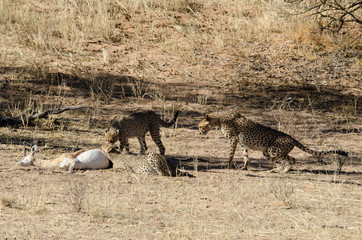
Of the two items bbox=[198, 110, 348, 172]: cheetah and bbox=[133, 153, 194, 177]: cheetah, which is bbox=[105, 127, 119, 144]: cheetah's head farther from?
bbox=[198, 110, 348, 172]: cheetah

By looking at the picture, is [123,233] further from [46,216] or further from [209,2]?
[209,2]

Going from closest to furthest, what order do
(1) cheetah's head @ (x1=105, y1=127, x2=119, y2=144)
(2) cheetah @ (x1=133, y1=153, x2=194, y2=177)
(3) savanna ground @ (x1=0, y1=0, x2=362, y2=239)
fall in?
(3) savanna ground @ (x1=0, y1=0, x2=362, y2=239) < (2) cheetah @ (x1=133, y1=153, x2=194, y2=177) < (1) cheetah's head @ (x1=105, y1=127, x2=119, y2=144)

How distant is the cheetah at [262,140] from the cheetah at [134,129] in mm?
1362

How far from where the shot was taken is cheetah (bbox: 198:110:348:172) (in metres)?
9.95

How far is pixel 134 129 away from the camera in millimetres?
10938

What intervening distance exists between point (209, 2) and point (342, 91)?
239 inches

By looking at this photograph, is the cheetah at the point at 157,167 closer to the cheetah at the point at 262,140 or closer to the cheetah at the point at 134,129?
the cheetah at the point at 262,140

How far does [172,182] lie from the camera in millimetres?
8898

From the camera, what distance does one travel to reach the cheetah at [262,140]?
9.95m


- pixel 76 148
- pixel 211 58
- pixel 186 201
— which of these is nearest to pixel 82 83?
pixel 211 58

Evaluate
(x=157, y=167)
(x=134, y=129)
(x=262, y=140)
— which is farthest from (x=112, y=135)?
(x=262, y=140)

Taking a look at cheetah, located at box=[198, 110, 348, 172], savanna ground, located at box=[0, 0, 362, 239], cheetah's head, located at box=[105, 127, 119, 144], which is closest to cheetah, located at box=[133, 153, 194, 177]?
savanna ground, located at box=[0, 0, 362, 239]

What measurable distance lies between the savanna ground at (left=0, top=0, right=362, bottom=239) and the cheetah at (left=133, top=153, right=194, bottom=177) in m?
0.26

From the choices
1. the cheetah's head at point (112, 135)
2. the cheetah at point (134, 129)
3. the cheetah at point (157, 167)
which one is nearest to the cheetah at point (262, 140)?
the cheetah at point (157, 167)
